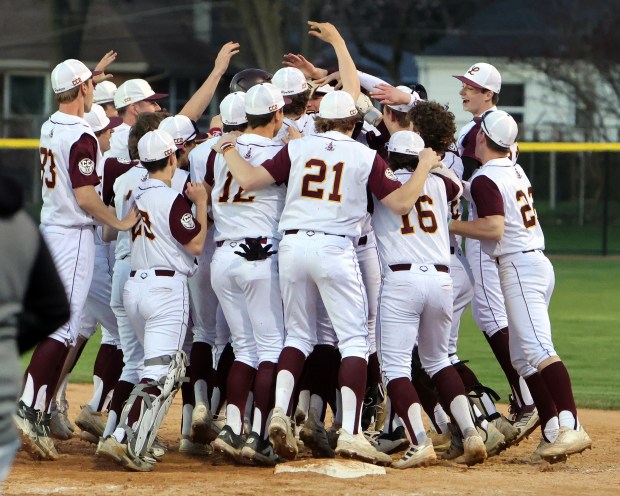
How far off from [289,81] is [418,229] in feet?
3.82

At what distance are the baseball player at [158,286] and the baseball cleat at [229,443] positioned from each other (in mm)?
333

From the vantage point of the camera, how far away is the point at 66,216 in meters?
6.87

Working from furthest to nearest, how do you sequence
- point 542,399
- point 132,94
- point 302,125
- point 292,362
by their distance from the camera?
point 132,94
point 302,125
point 542,399
point 292,362

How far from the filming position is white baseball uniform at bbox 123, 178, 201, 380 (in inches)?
255

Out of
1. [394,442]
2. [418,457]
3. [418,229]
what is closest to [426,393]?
[394,442]

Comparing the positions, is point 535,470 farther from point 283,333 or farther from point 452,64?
point 452,64

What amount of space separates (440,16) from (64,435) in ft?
115

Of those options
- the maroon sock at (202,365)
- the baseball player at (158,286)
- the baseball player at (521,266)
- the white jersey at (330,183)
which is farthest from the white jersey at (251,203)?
the baseball player at (521,266)

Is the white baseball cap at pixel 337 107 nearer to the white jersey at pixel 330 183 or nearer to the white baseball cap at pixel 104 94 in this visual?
the white jersey at pixel 330 183

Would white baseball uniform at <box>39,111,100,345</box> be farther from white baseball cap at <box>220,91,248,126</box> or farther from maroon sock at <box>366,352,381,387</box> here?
maroon sock at <box>366,352,381,387</box>

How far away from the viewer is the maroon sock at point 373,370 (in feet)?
23.5

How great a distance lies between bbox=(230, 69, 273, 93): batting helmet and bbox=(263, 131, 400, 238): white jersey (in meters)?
1.12

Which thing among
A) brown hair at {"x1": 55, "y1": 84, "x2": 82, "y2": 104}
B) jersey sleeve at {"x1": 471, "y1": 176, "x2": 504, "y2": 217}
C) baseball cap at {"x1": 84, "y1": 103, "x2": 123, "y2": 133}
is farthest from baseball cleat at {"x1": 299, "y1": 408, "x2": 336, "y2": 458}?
baseball cap at {"x1": 84, "y1": 103, "x2": 123, "y2": 133}

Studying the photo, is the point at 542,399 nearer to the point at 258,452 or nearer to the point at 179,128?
the point at 258,452
